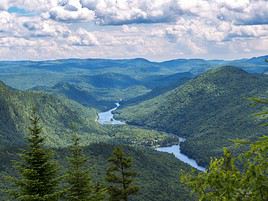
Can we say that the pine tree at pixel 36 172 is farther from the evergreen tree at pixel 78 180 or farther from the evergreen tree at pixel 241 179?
the evergreen tree at pixel 241 179

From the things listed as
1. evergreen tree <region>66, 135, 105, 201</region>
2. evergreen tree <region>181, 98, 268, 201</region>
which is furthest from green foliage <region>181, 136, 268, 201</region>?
evergreen tree <region>66, 135, 105, 201</region>

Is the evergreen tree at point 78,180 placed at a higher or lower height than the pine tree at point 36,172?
lower

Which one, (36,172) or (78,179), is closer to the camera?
(36,172)

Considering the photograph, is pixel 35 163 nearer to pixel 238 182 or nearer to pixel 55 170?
pixel 55 170

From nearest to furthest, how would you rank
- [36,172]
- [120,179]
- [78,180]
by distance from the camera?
1. [36,172]
2. [78,180]
3. [120,179]

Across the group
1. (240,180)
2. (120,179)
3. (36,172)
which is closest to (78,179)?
(120,179)

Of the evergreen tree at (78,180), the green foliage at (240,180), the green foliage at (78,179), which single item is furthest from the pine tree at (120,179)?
the green foliage at (240,180)

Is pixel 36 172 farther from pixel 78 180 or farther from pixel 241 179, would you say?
pixel 241 179

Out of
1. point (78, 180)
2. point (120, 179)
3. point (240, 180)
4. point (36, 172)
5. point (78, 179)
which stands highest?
point (240, 180)

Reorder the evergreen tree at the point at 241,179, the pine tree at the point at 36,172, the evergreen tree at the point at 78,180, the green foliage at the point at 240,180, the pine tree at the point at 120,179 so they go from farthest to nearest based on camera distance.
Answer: the pine tree at the point at 120,179 → the evergreen tree at the point at 78,180 → the pine tree at the point at 36,172 → the green foliage at the point at 240,180 → the evergreen tree at the point at 241,179
